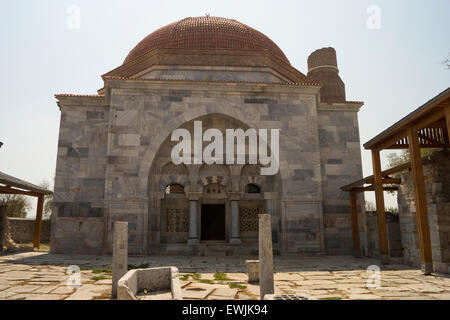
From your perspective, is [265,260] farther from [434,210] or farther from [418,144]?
[418,144]

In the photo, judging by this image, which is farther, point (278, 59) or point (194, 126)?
point (278, 59)

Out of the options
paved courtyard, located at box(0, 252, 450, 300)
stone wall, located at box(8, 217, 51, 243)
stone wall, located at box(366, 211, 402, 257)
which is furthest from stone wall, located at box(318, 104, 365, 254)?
stone wall, located at box(8, 217, 51, 243)

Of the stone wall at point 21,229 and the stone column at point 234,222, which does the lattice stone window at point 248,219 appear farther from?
the stone wall at point 21,229

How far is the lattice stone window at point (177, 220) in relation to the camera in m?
11.8

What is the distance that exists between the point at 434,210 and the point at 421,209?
40 centimetres

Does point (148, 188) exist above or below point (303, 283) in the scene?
above

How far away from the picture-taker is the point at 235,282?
6.16 meters

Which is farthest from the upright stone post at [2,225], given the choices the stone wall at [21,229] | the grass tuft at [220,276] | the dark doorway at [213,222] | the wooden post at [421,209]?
the wooden post at [421,209]

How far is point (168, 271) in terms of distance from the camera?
224 inches

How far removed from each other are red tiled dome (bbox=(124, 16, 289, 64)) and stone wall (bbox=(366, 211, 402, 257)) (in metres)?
8.61

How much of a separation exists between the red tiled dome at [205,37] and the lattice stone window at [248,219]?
711 cm
